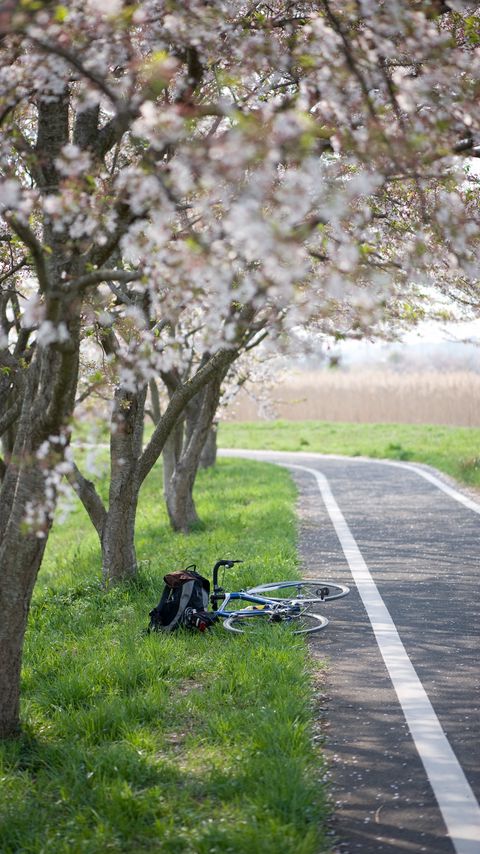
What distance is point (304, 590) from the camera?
→ 32.9ft

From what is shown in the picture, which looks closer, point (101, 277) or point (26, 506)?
point (101, 277)

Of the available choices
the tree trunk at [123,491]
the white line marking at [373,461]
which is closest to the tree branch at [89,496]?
the tree trunk at [123,491]

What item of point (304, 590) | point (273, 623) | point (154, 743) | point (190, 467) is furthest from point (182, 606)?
point (190, 467)

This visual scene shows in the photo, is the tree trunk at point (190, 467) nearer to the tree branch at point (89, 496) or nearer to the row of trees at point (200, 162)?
the tree branch at point (89, 496)

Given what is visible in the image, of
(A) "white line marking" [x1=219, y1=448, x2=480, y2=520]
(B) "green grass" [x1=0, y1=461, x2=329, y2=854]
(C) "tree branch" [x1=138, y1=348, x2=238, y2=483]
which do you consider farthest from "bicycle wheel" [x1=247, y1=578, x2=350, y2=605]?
(A) "white line marking" [x1=219, y1=448, x2=480, y2=520]

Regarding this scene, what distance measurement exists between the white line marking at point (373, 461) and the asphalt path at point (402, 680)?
2342 millimetres

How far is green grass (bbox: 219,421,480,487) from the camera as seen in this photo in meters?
24.3

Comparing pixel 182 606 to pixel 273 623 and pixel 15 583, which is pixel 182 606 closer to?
pixel 273 623

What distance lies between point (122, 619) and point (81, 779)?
12.9ft

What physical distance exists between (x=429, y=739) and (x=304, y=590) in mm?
4230

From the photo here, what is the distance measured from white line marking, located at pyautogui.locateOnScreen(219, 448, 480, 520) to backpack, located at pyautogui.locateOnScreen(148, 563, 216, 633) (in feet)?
27.7

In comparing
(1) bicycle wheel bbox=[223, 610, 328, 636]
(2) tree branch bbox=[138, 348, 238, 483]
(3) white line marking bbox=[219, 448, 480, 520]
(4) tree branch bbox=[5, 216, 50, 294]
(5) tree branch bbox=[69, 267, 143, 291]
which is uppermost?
(4) tree branch bbox=[5, 216, 50, 294]

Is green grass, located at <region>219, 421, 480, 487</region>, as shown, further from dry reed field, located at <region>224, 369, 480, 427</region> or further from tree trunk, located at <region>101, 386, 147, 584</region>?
tree trunk, located at <region>101, 386, 147, 584</region>

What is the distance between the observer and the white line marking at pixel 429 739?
15.4 ft
